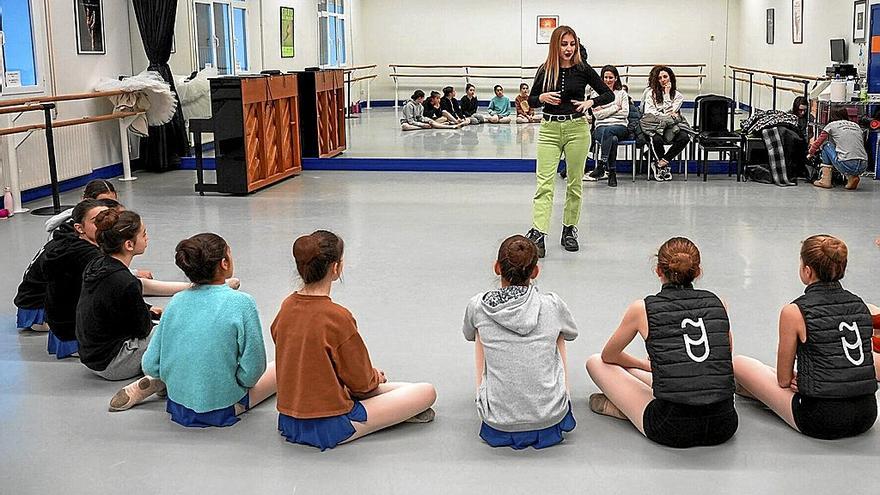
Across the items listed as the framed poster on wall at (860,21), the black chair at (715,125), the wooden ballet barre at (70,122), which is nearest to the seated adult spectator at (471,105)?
the black chair at (715,125)

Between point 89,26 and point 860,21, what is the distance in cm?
789

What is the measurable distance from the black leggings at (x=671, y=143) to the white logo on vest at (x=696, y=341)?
6343 mm

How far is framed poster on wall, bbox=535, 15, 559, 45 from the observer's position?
9328 mm

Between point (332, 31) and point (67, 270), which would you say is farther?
point (332, 31)

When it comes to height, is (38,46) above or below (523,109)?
above

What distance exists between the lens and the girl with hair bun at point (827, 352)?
2895 millimetres

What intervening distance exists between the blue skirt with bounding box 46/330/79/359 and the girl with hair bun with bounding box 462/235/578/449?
73.1 inches

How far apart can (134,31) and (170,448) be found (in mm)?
8190

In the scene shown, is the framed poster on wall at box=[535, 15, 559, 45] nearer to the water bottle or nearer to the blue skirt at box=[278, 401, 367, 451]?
the water bottle

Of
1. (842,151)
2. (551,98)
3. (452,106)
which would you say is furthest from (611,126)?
(551,98)

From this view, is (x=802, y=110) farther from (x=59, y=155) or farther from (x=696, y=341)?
(x=696, y=341)

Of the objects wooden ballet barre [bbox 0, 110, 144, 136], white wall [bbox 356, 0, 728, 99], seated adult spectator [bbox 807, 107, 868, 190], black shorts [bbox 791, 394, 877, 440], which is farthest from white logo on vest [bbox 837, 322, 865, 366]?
white wall [bbox 356, 0, 728, 99]

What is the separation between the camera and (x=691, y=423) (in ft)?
9.57

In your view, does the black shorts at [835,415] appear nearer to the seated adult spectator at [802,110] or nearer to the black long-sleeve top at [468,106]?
the black long-sleeve top at [468,106]
